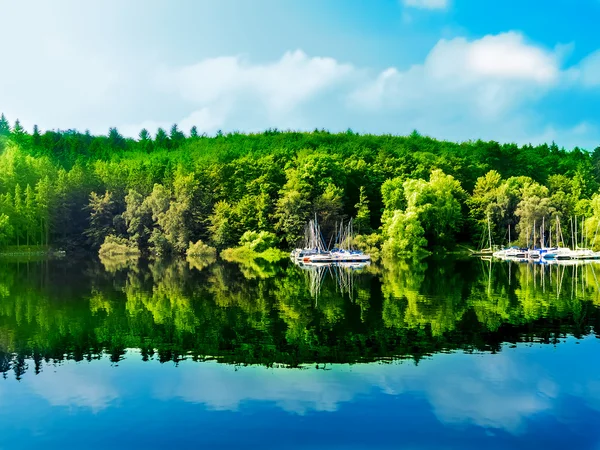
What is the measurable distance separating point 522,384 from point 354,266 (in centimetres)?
4623

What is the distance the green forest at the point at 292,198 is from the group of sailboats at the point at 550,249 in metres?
1.75

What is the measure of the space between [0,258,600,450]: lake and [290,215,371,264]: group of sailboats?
30.7 metres

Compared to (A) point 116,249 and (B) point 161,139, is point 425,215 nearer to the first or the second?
(A) point 116,249

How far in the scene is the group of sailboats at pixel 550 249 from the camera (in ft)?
240

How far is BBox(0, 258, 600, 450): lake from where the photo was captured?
50.3 ft

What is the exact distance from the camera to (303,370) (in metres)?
20.3

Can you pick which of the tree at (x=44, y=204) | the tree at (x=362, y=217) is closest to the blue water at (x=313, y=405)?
the tree at (x=362, y=217)

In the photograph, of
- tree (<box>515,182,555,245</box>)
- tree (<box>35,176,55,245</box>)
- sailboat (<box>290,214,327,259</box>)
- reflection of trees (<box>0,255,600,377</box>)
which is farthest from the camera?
tree (<box>35,176,55,245</box>)

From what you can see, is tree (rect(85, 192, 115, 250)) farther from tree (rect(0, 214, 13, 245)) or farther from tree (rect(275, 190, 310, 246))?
tree (rect(275, 190, 310, 246))

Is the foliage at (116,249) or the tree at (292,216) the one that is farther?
the foliage at (116,249)

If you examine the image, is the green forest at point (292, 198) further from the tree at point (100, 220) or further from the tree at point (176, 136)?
the tree at point (176, 136)

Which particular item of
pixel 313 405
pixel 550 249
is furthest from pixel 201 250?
pixel 313 405

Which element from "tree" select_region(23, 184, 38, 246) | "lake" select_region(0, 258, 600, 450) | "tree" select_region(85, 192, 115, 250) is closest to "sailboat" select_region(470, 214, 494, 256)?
"lake" select_region(0, 258, 600, 450)

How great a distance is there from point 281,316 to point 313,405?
45.0 feet
